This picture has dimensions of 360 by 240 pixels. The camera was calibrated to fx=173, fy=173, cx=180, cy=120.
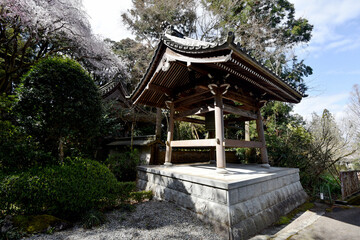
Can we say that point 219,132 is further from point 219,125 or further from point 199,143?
point 199,143

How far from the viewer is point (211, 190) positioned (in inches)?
143

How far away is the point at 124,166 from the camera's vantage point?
6859 millimetres

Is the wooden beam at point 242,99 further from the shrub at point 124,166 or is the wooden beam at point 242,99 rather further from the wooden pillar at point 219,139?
the shrub at point 124,166

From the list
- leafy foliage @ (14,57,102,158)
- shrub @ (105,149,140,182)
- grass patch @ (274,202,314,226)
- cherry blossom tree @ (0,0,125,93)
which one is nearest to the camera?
leafy foliage @ (14,57,102,158)

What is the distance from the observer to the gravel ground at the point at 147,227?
299cm

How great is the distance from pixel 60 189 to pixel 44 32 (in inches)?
299

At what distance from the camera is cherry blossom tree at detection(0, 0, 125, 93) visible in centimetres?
655

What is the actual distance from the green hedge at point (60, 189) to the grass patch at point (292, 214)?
4067mm

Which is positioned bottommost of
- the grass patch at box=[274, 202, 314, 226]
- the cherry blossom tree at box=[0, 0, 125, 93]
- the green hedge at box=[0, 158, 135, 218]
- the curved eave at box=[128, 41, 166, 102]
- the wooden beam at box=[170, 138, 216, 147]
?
the grass patch at box=[274, 202, 314, 226]

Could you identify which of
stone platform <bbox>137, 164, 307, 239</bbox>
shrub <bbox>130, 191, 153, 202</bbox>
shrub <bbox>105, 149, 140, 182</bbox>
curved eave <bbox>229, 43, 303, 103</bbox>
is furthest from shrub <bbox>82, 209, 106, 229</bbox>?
curved eave <bbox>229, 43, 303, 103</bbox>

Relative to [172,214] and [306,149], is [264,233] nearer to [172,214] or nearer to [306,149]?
[172,214]

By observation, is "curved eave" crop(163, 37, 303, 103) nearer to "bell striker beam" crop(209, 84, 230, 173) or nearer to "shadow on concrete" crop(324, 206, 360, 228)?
"bell striker beam" crop(209, 84, 230, 173)

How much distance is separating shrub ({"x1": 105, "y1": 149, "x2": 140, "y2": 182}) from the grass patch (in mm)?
5057

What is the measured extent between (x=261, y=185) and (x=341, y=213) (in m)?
2.84
